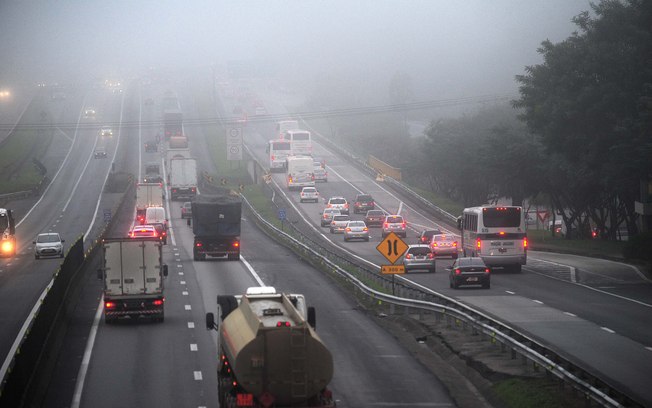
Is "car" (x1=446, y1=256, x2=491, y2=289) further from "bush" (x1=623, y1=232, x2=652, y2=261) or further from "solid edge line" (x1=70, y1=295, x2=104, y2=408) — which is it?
"solid edge line" (x1=70, y1=295, x2=104, y2=408)

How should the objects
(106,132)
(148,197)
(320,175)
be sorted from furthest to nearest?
1. (106,132)
2. (320,175)
3. (148,197)

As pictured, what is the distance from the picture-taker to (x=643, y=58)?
61344 mm

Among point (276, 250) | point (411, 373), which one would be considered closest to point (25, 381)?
point (411, 373)

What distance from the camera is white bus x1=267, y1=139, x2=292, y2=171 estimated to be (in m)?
123

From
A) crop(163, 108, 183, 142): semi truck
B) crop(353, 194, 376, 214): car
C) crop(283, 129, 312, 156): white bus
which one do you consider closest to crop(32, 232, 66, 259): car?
crop(353, 194, 376, 214): car

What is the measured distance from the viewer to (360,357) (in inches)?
1150

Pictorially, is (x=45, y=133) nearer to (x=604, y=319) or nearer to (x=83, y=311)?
(x=83, y=311)

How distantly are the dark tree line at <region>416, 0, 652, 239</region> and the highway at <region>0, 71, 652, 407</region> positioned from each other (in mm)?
6321

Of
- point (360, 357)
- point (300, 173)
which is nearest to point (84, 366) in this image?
point (360, 357)

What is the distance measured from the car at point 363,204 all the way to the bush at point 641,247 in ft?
143

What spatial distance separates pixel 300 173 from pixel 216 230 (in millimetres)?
48191

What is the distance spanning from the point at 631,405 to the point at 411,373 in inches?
352

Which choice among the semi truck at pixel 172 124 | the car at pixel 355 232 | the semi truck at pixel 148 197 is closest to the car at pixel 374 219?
the car at pixel 355 232

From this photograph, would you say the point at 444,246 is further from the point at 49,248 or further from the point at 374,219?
the point at 374,219
